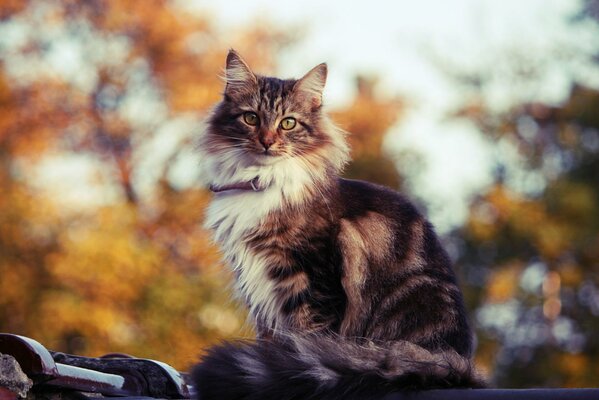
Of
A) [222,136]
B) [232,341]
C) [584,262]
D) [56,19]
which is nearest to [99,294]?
[56,19]

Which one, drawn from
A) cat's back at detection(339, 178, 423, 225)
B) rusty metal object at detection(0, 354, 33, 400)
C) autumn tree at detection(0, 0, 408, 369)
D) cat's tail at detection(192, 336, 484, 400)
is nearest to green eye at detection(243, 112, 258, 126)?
cat's back at detection(339, 178, 423, 225)

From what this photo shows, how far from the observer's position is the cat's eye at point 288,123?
3664 millimetres

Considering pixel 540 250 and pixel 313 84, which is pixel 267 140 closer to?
pixel 313 84

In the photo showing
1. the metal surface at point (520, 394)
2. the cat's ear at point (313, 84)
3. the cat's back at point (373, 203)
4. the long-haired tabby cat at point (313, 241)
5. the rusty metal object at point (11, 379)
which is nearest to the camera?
the metal surface at point (520, 394)

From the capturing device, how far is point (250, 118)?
3.68 meters

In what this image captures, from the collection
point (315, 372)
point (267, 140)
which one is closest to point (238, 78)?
point (267, 140)

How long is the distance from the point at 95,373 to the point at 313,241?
922mm

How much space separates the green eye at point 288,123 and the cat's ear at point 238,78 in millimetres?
213

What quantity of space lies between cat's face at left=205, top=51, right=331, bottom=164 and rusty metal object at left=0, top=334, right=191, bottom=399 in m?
0.84

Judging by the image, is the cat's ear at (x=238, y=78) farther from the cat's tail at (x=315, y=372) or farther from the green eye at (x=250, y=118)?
the cat's tail at (x=315, y=372)

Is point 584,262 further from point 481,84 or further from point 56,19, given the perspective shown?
point 56,19

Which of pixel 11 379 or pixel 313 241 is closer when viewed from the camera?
pixel 11 379

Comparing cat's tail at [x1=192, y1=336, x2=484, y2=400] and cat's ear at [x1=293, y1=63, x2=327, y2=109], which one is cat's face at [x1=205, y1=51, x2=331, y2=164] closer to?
cat's ear at [x1=293, y1=63, x2=327, y2=109]

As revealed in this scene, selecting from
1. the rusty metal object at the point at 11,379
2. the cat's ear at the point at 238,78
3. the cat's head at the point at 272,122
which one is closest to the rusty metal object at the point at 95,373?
the rusty metal object at the point at 11,379
